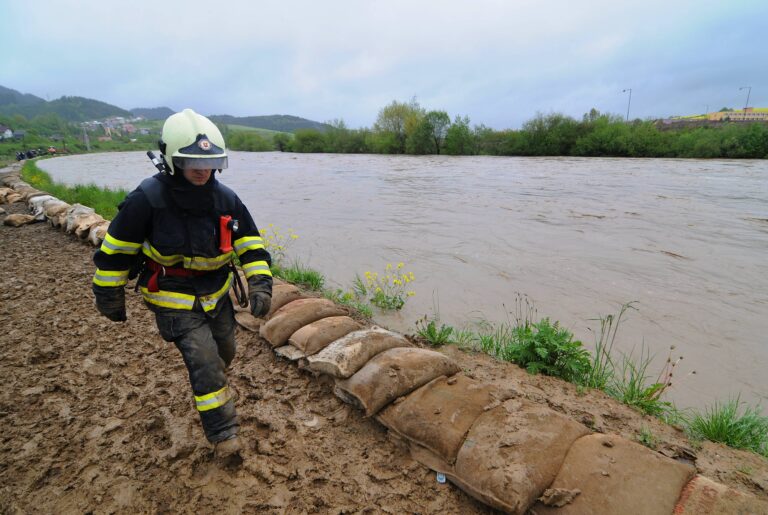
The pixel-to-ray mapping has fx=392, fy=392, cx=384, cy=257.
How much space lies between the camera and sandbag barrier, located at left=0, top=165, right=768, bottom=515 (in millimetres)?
1511

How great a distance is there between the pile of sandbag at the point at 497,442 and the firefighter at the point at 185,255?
78 centimetres

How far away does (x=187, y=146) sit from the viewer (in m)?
1.82

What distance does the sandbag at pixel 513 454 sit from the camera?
1626 mm

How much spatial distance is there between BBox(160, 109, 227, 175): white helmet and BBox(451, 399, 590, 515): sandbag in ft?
5.93

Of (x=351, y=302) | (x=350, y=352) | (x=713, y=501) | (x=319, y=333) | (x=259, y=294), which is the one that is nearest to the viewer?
(x=713, y=501)

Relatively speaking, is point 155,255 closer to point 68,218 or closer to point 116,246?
point 116,246

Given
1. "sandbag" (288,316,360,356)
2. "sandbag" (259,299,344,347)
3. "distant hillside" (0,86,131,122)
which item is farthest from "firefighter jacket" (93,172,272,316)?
"distant hillside" (0,86,131,122)

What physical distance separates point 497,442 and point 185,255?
174 cm

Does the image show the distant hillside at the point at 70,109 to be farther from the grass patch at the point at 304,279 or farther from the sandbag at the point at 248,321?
the sandbag at the point at 248,321

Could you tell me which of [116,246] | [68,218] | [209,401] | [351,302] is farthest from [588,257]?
[68,218]

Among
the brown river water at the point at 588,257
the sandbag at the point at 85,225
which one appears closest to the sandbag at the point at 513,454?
the brown river water at the point at 588,257

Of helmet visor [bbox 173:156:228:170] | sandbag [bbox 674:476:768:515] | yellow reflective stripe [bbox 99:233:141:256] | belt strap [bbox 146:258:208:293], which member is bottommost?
sandbag [bbox 674:476:768:515]

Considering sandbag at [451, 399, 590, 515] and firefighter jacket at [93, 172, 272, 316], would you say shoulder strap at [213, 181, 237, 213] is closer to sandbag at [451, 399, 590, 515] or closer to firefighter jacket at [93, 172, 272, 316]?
firefighter jacket at [93, 172, 272, 316]

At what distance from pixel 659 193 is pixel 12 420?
15365 mm
